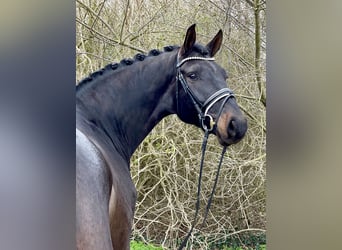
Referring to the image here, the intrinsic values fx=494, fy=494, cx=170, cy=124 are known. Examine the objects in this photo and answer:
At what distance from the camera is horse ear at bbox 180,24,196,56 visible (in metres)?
2.08

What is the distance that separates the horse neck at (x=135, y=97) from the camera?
2.11 meters

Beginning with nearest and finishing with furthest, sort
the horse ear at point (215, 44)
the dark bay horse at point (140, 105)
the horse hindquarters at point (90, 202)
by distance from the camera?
the horse hindquarters at point (90, 202)
the dark bay horse at point (140, 105)
the horse ear at point (215, 44)

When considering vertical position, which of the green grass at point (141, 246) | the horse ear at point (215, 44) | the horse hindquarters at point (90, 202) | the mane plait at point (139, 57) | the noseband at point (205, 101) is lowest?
the green grass at point (141, 246)

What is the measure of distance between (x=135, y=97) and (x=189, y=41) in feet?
1.09

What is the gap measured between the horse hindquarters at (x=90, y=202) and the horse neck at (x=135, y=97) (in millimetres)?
232

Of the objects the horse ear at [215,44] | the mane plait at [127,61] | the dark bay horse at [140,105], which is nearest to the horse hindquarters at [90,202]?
the dark bay horse at [140,105]

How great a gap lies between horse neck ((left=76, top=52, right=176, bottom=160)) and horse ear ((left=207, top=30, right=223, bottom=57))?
0.53 feet

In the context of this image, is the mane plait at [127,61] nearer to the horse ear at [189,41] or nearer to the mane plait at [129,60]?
the mane plait at [129,60]

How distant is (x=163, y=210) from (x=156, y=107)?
464 millimetres

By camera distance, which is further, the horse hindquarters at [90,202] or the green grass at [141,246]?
the green grass at [141,246]
